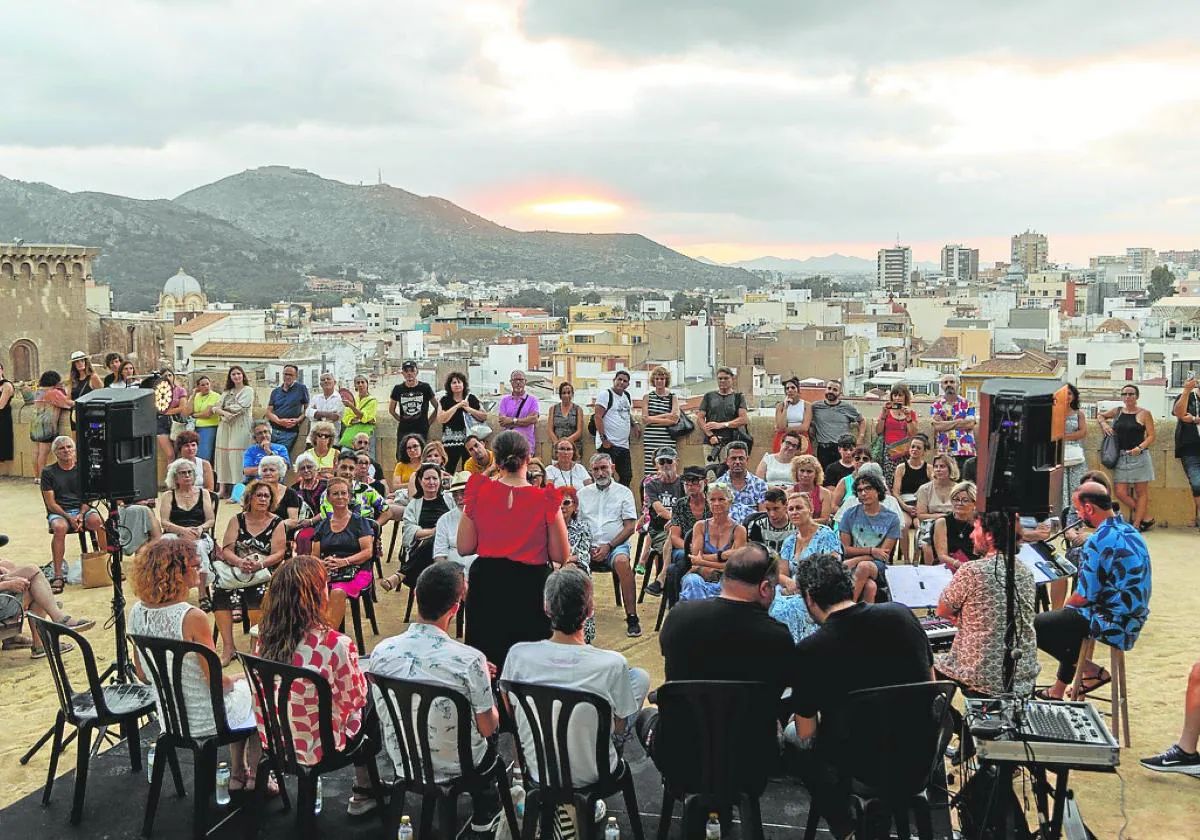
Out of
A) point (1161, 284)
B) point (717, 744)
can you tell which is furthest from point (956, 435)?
point (1161, 284)

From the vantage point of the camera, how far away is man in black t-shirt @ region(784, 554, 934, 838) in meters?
3.76

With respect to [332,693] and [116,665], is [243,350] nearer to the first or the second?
[116,665]

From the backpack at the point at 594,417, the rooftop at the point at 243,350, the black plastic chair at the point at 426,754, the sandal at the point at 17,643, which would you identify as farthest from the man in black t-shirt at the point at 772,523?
the rooftop at the point at 243,350

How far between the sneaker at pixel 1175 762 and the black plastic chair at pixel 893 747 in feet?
4.71

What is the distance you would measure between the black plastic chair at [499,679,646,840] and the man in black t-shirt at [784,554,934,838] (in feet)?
→ 2.19

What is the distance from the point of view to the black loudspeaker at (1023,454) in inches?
164

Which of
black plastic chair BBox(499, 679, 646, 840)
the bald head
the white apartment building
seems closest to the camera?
black plastic chair BBox(499, 679, 646, 840)

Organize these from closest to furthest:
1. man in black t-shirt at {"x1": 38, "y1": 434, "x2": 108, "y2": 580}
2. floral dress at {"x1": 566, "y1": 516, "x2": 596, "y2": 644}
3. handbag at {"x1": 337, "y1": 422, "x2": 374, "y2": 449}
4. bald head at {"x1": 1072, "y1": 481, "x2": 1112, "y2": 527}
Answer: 1. bald head at {"x1": 1072, "y1": 481, "x2": 1112, "y2": 527}
2. floral dress at {"x1": 566, "y1": 516, "x2": 596, "y2": 644}
3. man in black t-shirt at {"x1": 38, "y1": 434, "x2": 108, "y2": 580}
4. handbag at {"x1": 337, "y1": 422, "x2": 374, "y2": 449}

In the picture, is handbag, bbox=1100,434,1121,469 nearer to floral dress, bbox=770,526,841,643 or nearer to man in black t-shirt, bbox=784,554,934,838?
floral dress, bbox=770,526,841,643

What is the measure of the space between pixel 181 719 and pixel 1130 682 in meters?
4.47

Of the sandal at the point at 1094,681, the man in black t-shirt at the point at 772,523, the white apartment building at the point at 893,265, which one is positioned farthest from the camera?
the white apartment building at the point at 893,265

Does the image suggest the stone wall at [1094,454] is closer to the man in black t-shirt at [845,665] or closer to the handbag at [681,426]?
the handbag at [681,426]

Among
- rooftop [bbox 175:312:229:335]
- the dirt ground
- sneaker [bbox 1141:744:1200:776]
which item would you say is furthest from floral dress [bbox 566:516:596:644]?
rooftop [bbox 175:312:229:335]

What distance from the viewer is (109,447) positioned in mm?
5711
